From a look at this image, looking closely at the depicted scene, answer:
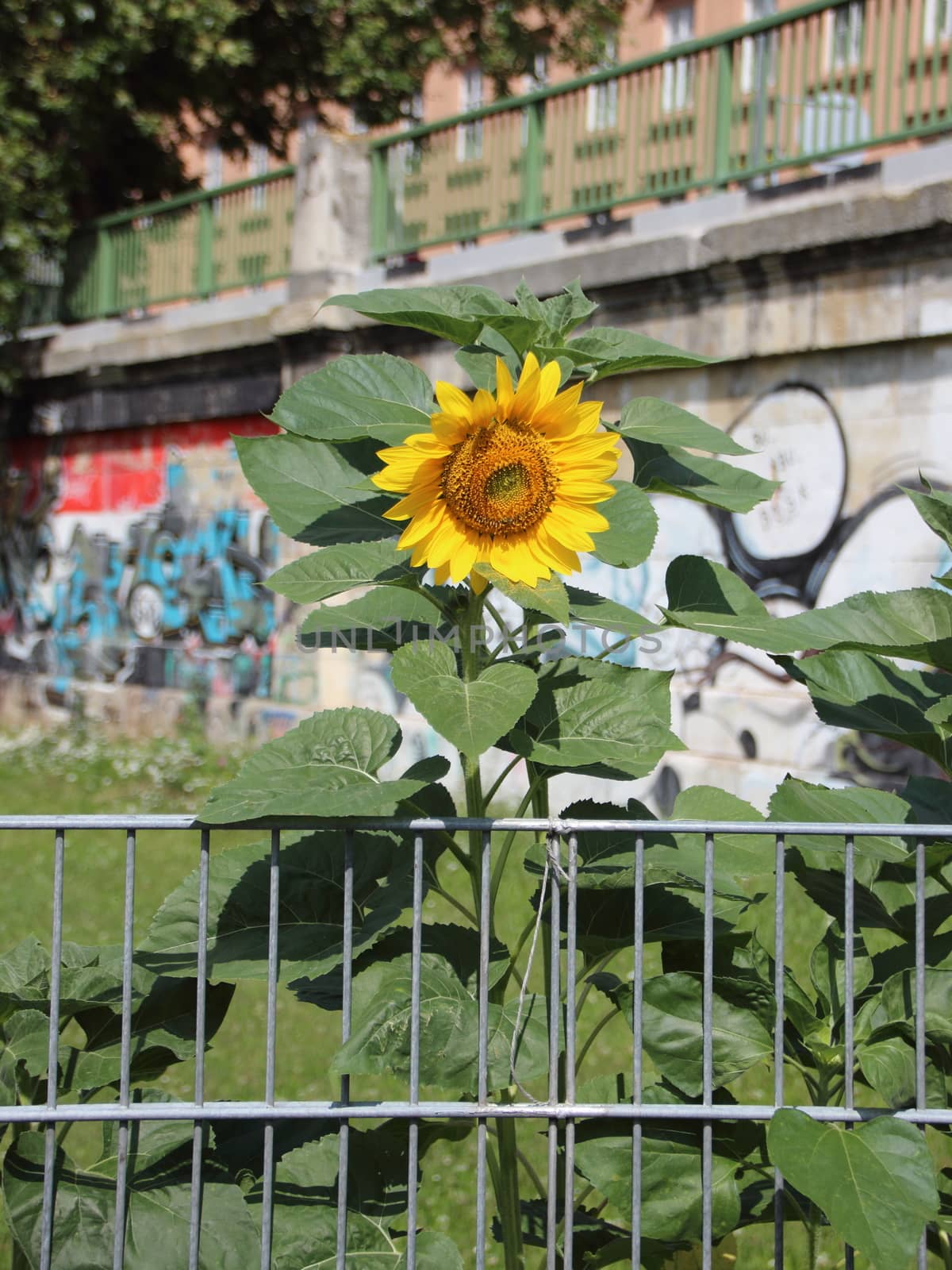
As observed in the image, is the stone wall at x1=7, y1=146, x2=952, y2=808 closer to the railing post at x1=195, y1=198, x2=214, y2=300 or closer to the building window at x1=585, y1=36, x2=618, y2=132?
the railing post at x1=195, y1=198, x2=214, y2=300

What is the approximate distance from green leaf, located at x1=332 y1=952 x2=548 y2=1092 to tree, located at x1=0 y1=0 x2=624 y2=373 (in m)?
13.3

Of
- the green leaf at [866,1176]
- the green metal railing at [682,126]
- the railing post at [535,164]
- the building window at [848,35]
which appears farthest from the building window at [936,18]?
the green leaf at [866,1176]

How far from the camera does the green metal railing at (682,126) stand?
772 centimetres

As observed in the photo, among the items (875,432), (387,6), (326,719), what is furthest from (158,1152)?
(387,6)

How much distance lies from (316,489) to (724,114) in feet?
23.2

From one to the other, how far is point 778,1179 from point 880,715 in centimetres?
80

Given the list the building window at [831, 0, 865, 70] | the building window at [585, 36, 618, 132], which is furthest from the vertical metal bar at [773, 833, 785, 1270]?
the building window at [585, 36, 618, 132]

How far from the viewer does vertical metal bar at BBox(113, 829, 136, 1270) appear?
211 centimetres

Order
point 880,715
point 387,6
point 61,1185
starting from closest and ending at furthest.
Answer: point 61,1185
point 880,715
point 387,6

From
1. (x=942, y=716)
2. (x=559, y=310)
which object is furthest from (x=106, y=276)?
(x=942, y=716)

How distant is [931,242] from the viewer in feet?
23.9

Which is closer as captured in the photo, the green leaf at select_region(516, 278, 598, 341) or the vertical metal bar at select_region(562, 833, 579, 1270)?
the vertical metal bar at select_region(562, 833, 579, 1270)

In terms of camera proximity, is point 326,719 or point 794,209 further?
point 794,209

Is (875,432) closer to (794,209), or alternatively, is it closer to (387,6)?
(794,209)
